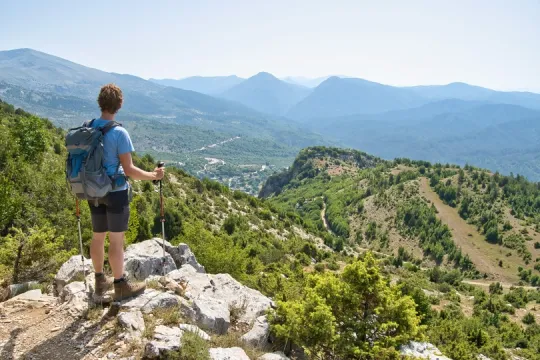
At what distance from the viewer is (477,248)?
70.7 metres

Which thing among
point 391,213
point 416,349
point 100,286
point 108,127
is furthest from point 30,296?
point 391,213

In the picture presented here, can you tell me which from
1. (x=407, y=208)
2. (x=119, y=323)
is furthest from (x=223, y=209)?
(x=407, y=208)

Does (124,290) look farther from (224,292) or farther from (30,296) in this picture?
(224,292)

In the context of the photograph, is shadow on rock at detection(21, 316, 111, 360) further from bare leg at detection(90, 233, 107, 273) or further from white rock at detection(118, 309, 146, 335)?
bare leg at detection(90, 233, 107, 273)

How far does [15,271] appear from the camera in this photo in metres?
8.89

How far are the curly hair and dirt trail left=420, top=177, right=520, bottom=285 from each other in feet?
226

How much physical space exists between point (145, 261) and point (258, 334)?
5076mm

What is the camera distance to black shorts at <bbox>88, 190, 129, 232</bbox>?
5641 millimetres

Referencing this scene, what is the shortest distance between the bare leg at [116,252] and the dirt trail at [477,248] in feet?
223

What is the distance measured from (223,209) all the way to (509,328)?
32089 mm

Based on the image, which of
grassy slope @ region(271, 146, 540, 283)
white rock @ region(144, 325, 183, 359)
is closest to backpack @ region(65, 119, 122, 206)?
white rock @ region(144, 325, 183, 359)

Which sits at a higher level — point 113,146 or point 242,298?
point 113,146

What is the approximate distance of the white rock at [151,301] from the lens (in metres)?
6.40

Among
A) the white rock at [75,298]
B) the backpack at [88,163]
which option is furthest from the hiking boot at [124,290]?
the backpack at [88,163]
